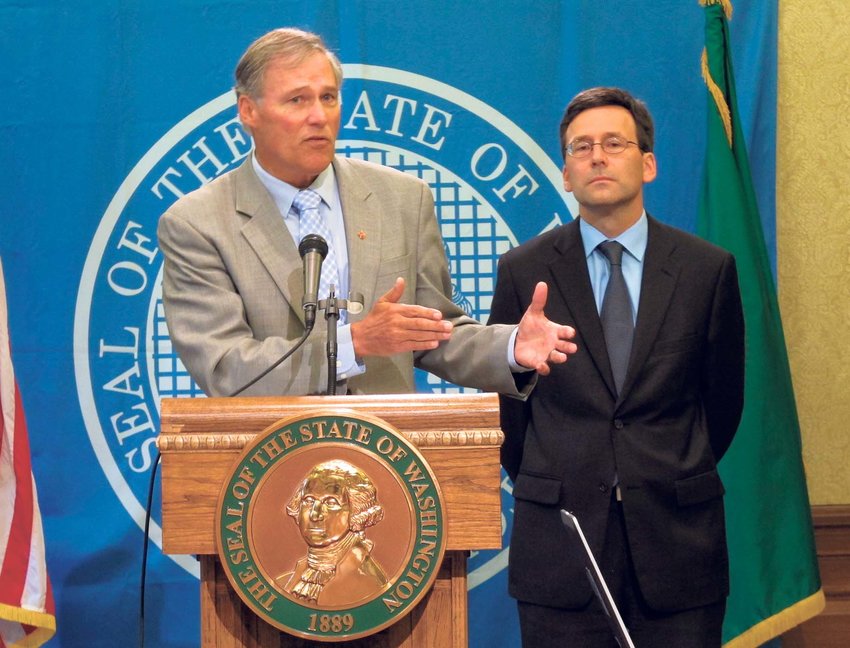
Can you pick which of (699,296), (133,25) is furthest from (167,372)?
(699,296)

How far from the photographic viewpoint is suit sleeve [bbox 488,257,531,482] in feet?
9.55

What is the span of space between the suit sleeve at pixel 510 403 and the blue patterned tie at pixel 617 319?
0.21 m

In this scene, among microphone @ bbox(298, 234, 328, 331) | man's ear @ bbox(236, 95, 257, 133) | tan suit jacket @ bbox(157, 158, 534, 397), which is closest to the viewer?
microphone @ bbox(298, 234, 328, 331)

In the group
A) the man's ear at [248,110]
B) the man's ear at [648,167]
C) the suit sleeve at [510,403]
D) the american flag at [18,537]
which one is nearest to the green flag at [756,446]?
the man's ear at [648,167]

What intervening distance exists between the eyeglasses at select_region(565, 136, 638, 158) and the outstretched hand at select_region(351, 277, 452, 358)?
1.01 m

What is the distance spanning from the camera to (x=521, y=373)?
2.28m

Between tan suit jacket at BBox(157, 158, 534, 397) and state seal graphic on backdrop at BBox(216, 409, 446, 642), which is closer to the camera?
state seal graphic on backdrop at BBox(216, 409, 446, 642)

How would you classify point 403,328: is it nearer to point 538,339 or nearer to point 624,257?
point 538,339

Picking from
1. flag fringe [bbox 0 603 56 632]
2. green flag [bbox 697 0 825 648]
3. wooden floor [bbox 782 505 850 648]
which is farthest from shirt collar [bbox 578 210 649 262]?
flag fringe [bbox 0 603 56 632]

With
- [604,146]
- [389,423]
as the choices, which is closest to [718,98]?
[604,146]

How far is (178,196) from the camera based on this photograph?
12.2 feet

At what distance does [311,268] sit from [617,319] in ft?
3.33

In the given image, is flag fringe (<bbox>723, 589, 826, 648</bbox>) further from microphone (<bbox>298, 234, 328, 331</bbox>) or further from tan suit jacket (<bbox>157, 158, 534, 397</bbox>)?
microphone (<bbox>298, 234, 328, 331</bbox>)

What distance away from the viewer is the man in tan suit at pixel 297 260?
2.23 metres
